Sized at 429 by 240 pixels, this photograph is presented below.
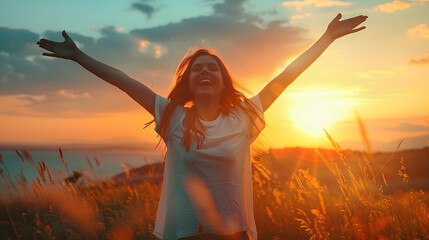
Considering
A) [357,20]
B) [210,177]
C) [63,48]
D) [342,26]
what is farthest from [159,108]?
[357,20]

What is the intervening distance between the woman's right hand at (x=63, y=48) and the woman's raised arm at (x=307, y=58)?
1642mm

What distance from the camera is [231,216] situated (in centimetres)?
244

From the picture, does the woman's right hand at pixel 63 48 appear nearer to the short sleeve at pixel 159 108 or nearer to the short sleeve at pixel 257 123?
the short sleeve at pixel 159 108

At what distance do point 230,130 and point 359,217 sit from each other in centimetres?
210

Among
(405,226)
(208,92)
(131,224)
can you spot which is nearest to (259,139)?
(208,92)

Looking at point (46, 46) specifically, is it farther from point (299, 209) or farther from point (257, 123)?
point (299, 209)

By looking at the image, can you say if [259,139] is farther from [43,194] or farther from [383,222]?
[43,194]

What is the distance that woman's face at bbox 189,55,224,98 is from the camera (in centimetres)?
274

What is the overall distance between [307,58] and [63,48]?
83.7 inches

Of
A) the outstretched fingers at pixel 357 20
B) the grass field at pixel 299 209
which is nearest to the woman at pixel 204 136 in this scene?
the outstretched fingers at pixel 357 20

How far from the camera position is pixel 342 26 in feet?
10.8

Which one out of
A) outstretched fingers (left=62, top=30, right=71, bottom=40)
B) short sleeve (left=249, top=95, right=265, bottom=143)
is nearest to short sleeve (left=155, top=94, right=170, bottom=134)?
short sleeve (left=249, top=95, right=265, bottom=143)

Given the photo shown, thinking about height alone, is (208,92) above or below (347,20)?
below

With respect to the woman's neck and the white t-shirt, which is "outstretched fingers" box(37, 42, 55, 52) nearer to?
the white t-shirt
